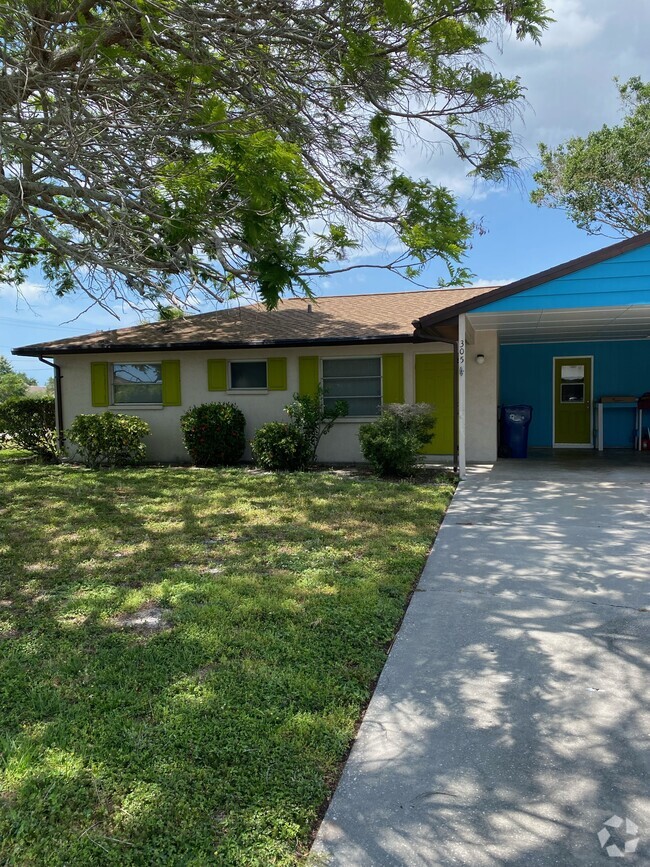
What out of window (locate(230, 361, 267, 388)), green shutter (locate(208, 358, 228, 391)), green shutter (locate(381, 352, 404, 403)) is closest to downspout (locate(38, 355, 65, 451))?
green shutter (locate(208, 358, 228, 391))

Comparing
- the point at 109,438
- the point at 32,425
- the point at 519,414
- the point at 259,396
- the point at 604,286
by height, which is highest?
the point at 604,286

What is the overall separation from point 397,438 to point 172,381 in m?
5.73

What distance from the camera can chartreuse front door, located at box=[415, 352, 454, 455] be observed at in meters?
11.4

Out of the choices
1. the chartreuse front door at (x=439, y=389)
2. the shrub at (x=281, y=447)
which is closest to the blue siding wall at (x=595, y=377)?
the chartreuse front door at (x=439, y=389)

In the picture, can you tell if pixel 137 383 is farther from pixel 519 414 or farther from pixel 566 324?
pixel 566 324

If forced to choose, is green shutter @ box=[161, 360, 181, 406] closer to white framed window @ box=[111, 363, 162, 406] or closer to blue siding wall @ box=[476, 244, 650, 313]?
white framed window @ box=[111, 363, 162, 406]

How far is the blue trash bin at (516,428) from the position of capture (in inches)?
472

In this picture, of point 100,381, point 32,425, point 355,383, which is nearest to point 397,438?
point 355,383

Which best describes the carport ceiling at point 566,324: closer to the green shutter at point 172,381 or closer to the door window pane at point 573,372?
the door window pane at point 573,372

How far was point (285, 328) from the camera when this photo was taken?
1255 cm

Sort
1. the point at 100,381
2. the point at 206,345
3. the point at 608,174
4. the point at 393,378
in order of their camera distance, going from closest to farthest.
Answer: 1. the point at 393,378
2. the point at 206,345
3. the point at 100,381
4. the point at 608,174

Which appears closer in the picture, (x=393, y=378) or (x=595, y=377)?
(x=393, y=378)

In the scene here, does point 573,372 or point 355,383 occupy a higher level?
point 573,372

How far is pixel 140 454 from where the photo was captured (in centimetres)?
1190
